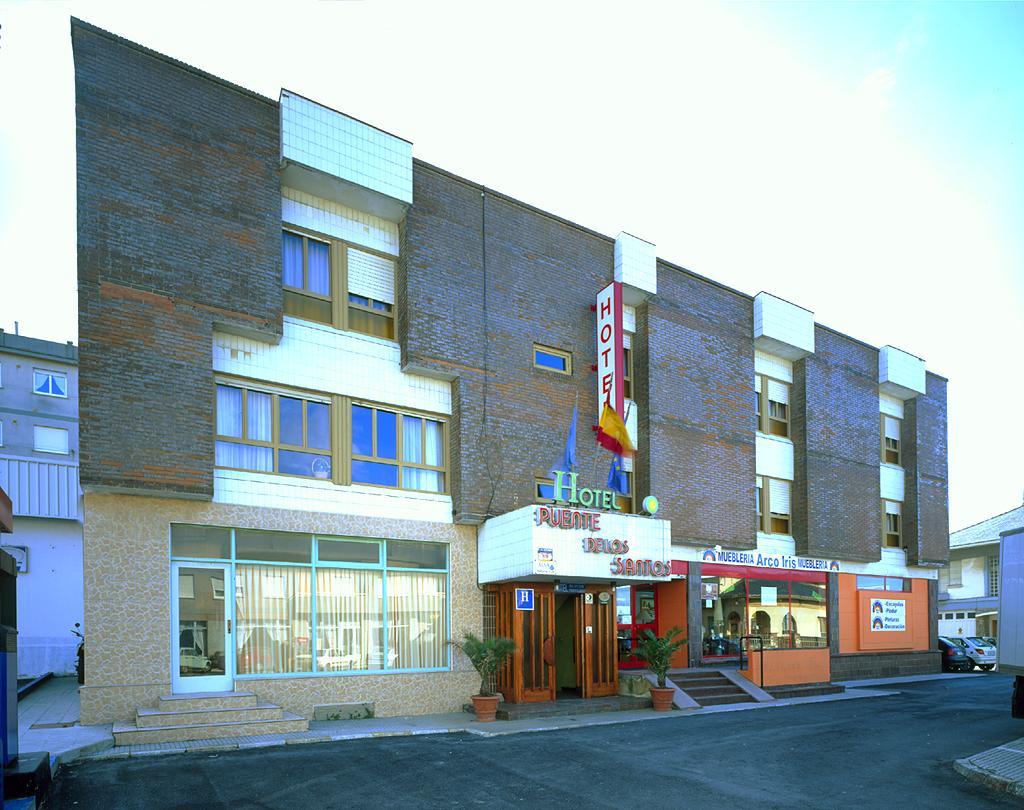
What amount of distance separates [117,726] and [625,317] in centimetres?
1448

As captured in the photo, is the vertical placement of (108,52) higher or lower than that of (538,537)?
higher

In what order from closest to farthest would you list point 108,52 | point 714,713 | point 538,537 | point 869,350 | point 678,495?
1. point 108,52
2. point 538,537
3. point 714,713
4. point 678,495
5. point 869,350

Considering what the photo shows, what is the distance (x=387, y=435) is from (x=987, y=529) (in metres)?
41.3

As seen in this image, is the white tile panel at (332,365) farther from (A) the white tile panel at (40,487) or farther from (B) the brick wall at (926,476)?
(B) the brick wall at (926,476)

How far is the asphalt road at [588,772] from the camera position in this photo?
9.40 m

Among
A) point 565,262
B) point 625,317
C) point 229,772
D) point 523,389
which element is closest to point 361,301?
point 523,389

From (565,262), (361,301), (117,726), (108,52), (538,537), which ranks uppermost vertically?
(108,52)

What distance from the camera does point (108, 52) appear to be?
14.4 metres

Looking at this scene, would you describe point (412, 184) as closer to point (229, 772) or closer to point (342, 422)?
point (342, 422)

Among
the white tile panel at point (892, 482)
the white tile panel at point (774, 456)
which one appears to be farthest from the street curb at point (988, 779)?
the white tile panel at point (892, 482)

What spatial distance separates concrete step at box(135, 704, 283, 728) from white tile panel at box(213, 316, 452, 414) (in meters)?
5.68

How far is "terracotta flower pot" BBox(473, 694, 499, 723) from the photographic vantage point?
51.7 ft

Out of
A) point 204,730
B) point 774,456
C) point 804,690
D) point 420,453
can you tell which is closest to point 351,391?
point 420,453

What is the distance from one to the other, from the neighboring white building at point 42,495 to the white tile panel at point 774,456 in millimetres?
20122
